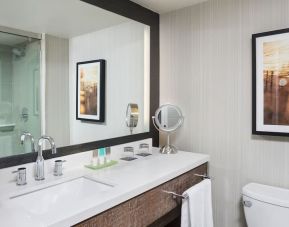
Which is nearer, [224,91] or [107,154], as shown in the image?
[107,154]

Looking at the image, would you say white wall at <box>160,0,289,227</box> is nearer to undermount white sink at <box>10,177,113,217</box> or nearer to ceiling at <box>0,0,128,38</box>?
ceiling at <box>0,0,128,38</box>

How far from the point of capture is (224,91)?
1839mm

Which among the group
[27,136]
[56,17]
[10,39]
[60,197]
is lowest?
[60,197]

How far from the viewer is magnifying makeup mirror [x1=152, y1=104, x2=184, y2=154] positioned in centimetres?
200

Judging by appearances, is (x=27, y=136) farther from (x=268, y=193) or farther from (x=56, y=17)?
(x=268, y=193)

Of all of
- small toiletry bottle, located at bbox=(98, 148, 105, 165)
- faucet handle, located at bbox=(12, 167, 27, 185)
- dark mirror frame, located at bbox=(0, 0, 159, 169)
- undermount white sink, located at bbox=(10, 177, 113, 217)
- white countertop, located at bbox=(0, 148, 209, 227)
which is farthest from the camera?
small toiletry bottle, located at bbox=(98, 148, 105, 165)

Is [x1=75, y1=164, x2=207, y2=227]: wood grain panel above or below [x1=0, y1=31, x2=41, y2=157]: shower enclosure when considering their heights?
below

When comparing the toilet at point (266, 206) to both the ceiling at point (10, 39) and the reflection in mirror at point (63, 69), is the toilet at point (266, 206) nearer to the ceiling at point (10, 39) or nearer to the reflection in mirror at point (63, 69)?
the reflection in mirror at point (63, 69)

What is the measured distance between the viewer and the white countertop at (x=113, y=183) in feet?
3.01

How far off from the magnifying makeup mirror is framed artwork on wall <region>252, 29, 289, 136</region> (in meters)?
0.56

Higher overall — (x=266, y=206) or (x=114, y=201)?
(x=114, y=201)

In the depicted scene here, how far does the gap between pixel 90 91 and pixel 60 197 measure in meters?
0.76

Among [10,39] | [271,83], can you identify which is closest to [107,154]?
[10,39]

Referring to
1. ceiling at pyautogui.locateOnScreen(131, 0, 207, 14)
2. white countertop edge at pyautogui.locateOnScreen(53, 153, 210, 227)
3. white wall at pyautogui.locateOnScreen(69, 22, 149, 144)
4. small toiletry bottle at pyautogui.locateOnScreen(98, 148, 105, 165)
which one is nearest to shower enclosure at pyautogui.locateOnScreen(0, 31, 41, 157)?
white wall at pyautogui.locateOnScreen(69, 22, 149, 144)
